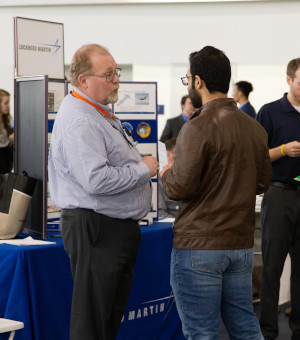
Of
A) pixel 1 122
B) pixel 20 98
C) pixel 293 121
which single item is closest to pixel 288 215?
pixel 293 121

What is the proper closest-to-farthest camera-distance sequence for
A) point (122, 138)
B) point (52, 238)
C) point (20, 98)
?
point (122, 138), point (52, 238), point (20, 98)

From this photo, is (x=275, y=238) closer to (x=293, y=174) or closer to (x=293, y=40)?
(x=293, y=174)

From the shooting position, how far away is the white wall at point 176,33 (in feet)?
28.8

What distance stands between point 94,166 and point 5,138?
3.59 meters

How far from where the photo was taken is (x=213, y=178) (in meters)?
2.23

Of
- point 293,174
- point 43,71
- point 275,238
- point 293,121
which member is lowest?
point 275,238

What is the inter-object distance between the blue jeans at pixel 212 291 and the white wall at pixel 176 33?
6765 millimetres

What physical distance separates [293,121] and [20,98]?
1.53 metres

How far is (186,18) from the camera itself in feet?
29.9

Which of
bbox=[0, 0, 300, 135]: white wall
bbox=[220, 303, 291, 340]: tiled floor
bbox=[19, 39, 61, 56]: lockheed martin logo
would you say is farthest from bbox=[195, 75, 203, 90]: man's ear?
bbox=[0, 0, 300, 135]: white wall

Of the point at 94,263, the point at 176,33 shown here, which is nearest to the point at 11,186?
the point at 94,263

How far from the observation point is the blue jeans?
221 centimetres

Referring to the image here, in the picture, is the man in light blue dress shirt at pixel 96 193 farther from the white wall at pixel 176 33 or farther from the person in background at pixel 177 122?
the white wall at pixel 176 33

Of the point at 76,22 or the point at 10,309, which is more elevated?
the point at 76,22
